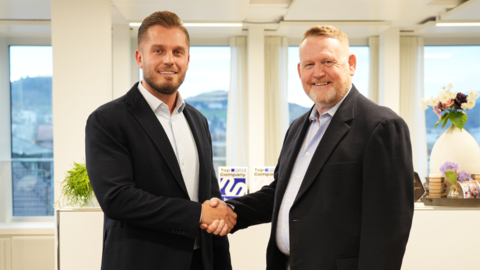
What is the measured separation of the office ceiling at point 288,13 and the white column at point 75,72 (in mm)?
1135

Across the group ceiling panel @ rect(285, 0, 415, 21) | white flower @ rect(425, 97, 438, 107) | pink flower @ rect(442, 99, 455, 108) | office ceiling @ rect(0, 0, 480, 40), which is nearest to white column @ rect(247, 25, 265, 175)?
office ceiling @ rect(0, 0, 480, 40)

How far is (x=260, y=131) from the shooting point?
714cm

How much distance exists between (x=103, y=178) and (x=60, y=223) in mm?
1506

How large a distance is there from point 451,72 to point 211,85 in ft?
16.0

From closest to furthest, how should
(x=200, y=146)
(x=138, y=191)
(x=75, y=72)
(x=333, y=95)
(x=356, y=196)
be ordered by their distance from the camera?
(x=356, y=196) < (x=138, y=191) < (x=333, y=95) < (x=200, y=146) < (x=75, y=72)

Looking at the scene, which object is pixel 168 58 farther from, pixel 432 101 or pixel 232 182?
pixel 432 101

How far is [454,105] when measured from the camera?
3.29 m

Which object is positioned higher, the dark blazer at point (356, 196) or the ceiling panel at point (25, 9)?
the ceiling panel at point (25, 9)

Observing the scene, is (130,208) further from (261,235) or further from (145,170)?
(261,235)

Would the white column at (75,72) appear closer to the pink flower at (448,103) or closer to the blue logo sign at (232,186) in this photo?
the blue logo sign at (232,186)

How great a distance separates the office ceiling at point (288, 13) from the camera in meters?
5.35

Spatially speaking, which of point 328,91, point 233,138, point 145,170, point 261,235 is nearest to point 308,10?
point 233,138

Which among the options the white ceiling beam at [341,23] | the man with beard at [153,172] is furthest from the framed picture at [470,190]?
the white ceiling beam at [341,23]

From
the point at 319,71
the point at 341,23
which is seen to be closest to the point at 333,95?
the point at 319,71
